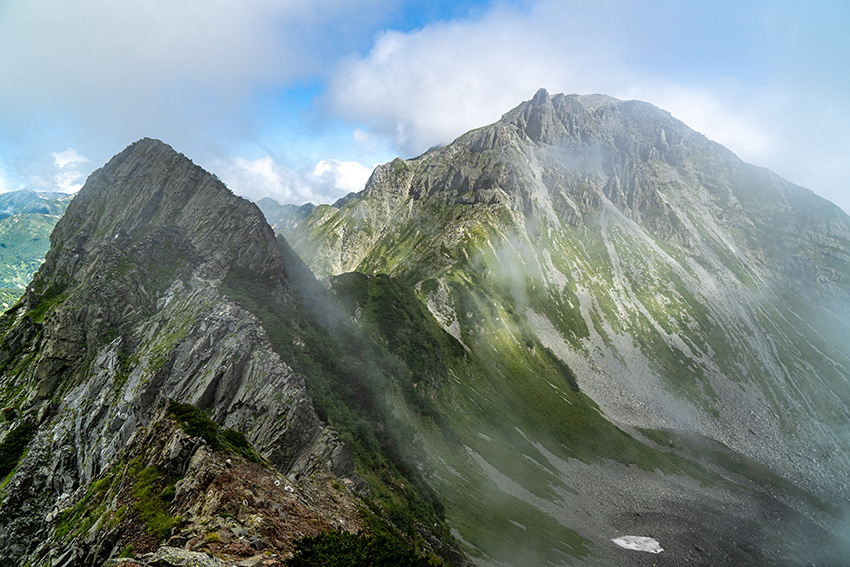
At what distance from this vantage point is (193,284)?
60.2 metres

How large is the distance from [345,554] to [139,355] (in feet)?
150

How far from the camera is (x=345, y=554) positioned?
55.0 feet

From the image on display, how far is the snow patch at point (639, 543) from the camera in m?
72.8

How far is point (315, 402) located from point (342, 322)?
144ft

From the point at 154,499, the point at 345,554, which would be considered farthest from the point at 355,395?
the point at 345,554

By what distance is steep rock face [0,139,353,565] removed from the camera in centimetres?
3884

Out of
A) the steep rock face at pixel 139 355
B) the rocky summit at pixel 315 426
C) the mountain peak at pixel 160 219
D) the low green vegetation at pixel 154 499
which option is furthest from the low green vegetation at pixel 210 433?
the mountain peak at pixel 160 219

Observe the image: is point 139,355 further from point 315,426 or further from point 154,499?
point 154,499

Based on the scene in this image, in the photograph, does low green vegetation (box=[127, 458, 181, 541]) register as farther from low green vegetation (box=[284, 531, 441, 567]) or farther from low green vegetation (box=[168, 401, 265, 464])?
low green vegetation (box=[284, 531, 441, 567])

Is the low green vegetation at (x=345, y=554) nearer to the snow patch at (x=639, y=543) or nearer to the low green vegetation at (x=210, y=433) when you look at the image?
the low green vegetation at (x=210, y=433)

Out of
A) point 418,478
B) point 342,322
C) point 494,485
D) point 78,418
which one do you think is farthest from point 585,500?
point 78,418

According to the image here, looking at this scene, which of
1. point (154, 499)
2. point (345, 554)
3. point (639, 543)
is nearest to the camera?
point (345, 554)

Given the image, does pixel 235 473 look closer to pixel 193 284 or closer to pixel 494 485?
pixel 193 284

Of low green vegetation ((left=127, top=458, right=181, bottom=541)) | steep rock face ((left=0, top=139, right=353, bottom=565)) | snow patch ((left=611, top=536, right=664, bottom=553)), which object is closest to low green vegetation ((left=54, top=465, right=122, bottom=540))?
low green vegetation ((left=127, top=458, right=181, bottom=541))
